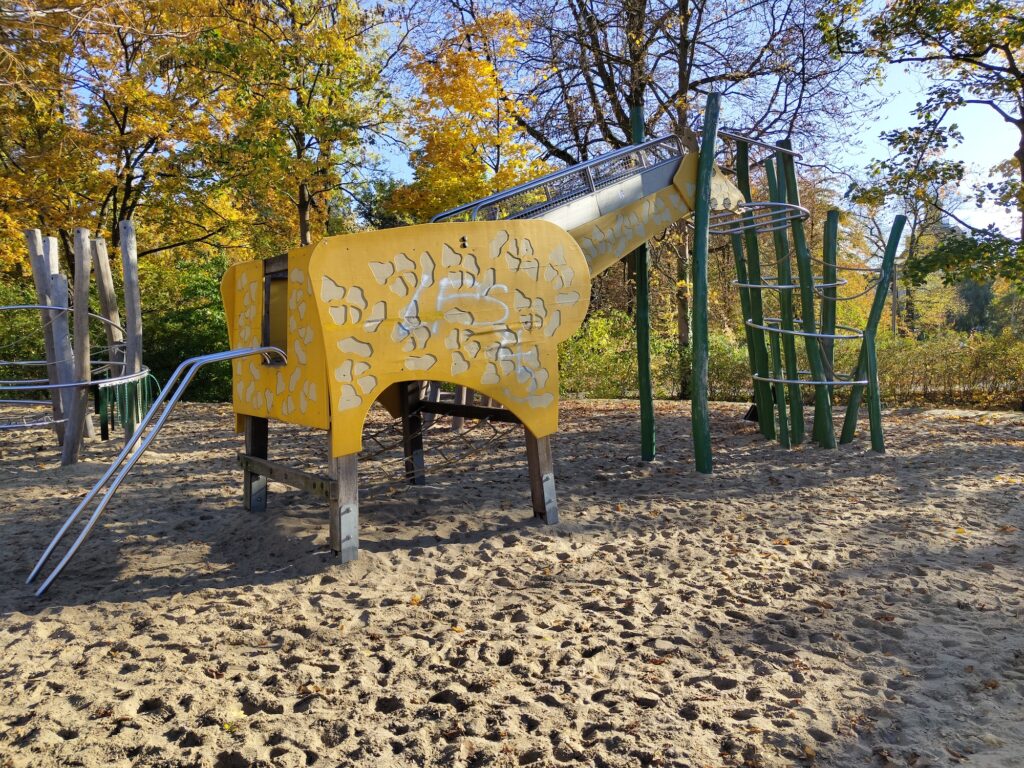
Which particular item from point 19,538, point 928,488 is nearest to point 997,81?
point 928,488

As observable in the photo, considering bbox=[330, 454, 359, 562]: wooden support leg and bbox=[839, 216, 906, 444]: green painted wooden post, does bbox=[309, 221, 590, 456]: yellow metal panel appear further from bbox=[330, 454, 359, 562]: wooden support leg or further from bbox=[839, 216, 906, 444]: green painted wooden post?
bbox=[839, 216, 906, 444]: green painted wooden post

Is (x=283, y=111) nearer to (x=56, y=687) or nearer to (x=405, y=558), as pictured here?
(x=405, y=558)

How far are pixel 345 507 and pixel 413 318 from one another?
45.4 inches

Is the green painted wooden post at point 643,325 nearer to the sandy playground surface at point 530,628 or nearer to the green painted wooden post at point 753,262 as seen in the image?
the sandy playground surface at point 530,628

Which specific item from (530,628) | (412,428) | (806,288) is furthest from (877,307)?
(530,628)

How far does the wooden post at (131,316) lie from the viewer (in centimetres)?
766

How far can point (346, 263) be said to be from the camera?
A: 152 inches

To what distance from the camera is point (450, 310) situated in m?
4.27

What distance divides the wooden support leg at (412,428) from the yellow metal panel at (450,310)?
4.28 ft

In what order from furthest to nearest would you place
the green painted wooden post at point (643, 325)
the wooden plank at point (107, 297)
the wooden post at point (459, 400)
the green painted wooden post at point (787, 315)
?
the wooden post at point (459, 400) < the wooden plank at point (107, 297) < the green painted wooden post at point (787, 315) < the green painted wooden post at point (643, 325)

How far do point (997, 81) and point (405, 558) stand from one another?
37.7 feet

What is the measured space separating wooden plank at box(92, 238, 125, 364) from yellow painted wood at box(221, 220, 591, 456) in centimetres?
386

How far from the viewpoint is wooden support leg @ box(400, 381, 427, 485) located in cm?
562

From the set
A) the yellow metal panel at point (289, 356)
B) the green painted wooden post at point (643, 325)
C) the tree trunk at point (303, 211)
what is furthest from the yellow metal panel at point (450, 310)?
the tree trunk at point (303, 211)
